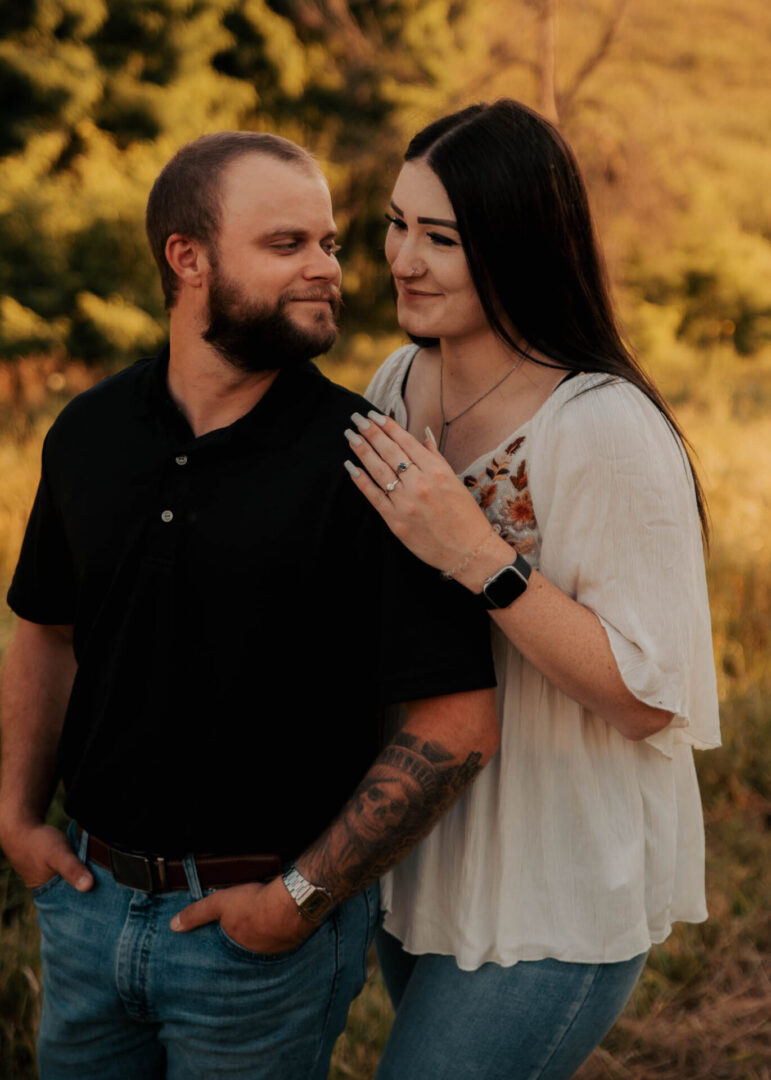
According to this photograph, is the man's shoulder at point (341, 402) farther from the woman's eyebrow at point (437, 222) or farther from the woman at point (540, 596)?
the woman's eyebrow at point (437, 222)

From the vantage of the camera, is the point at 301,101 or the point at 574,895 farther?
the point at 301,101

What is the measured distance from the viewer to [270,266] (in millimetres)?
1919

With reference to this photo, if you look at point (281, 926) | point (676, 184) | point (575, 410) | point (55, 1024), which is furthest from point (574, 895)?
point (676, 184)

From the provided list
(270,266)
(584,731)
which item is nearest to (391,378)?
(270,266)

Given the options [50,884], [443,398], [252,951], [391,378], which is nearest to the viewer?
[252,951]

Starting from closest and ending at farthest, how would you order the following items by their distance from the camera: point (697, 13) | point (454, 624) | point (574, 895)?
point (454, 624) → point (574, 895) → point (697, 13)

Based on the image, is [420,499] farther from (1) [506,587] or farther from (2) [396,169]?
(2) [396,169]

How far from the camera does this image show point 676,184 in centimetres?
1822

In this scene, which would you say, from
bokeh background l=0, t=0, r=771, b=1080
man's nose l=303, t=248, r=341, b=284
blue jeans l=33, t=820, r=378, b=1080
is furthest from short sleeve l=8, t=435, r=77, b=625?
bokeh background l=0, t=0, r=771, b=1080

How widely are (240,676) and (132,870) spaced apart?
440 millimetres

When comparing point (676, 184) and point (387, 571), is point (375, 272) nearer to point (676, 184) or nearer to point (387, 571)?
point (676, 184)

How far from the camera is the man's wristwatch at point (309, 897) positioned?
1.86 metres

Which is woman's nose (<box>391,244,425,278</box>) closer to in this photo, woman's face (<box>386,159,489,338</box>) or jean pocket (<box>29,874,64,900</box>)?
woman's face (<box>386,159,489,338</box>)

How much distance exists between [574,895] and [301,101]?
1748 cm
